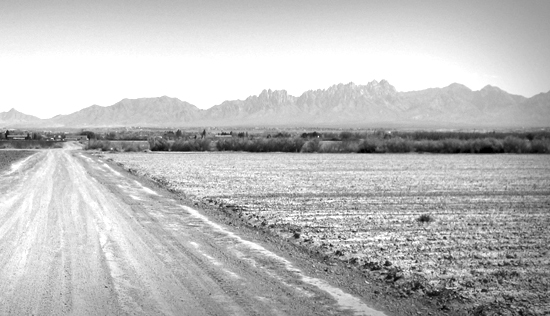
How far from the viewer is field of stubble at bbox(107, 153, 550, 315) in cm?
922

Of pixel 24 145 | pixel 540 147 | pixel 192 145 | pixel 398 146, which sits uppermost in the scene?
pixel 24 145

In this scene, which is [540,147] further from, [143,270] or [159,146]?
[143,270]

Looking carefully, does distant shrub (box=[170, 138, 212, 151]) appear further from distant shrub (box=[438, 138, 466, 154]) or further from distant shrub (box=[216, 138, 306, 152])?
distant shrub (box=[438, 138, 466, 154])

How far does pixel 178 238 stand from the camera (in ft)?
41.9

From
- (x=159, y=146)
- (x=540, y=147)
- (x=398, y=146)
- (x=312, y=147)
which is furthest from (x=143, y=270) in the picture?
(x=540, y=147)

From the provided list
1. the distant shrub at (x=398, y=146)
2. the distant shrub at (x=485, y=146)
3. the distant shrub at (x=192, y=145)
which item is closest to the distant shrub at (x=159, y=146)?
the distant shrub at (x=192, y=145)

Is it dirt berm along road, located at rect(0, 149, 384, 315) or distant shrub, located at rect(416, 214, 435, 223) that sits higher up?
dirt berm along road, located at rect(0, 149, 384, 315)

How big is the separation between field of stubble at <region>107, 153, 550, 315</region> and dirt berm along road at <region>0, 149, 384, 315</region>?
1.68 metres

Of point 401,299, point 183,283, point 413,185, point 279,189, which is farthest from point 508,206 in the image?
point 183,283

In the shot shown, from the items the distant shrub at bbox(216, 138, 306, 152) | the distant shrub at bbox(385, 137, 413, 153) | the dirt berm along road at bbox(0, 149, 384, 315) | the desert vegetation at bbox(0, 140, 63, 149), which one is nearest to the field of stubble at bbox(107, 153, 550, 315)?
the dirt berm along road at bbox(0, 149, 384, 315)

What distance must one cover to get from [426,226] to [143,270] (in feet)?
27.7

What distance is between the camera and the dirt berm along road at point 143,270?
7.82 meters

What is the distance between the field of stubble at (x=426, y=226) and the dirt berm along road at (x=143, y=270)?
1.68m

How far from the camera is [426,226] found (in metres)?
14.9
